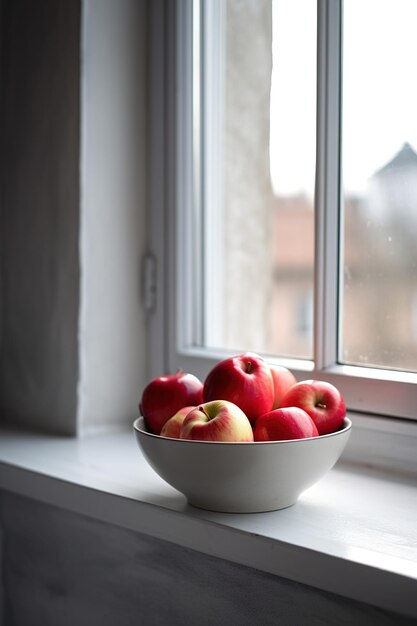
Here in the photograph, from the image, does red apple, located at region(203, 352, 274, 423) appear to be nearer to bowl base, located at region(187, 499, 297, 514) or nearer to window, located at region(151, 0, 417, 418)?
bowl base, located at region(187, 499, 297, 514)

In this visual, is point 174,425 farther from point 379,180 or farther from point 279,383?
point 379,180

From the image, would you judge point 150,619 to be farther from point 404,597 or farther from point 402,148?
point 402,148

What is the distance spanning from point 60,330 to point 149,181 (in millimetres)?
331

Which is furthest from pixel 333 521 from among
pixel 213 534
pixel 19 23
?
pixel 19 23

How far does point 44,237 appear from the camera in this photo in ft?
4.29

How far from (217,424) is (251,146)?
2084 mm

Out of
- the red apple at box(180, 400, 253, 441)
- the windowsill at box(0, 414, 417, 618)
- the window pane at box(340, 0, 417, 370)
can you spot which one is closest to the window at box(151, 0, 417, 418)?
the window pane at box(340, 0, 417, 370)

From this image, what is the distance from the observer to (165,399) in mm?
913

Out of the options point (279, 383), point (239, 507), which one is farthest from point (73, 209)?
point (239, 507)

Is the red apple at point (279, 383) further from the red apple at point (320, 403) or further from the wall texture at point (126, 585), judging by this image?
the wall texture at point (126, 585)

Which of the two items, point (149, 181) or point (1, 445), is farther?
point (149, 181)

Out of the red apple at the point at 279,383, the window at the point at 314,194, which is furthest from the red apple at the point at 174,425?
the window at the point at 314,194

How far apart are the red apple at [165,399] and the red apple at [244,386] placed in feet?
0.12

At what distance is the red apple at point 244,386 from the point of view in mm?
864
